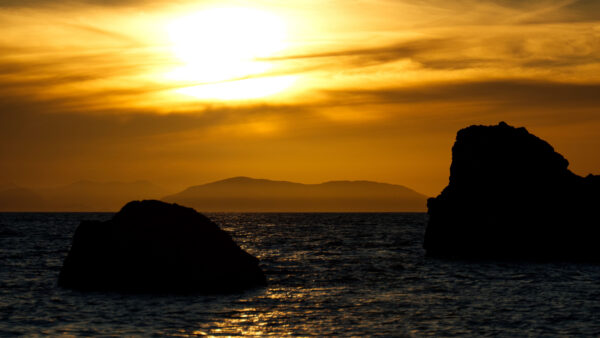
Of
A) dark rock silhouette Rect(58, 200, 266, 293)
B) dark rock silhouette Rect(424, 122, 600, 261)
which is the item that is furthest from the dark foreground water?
dark rock silhouette Rect(424, 122, 600, 261)

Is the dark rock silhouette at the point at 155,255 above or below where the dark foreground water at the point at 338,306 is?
above

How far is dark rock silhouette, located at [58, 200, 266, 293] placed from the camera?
35.3 m

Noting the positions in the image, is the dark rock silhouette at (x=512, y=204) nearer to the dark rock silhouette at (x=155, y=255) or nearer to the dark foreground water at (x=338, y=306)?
the dark foreground water at (x=338, y=306)

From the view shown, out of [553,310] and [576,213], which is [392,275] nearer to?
[553,310]

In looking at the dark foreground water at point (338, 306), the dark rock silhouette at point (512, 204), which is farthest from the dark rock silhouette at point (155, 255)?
the dark rock silhouette at point (512, 204)

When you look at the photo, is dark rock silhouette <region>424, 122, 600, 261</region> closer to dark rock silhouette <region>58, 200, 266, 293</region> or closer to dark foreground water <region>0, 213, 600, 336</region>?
dark foreground water <region>0, 213, 600, 336</region>

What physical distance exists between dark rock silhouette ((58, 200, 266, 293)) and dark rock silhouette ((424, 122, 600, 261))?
109 feet

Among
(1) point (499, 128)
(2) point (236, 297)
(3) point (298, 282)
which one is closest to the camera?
(2) point (236, 297)

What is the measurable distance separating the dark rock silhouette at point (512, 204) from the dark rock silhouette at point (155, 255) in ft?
109

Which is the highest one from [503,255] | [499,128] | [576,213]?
[499,128]

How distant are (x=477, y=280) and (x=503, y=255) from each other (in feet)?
66.9

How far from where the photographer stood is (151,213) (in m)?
37.2

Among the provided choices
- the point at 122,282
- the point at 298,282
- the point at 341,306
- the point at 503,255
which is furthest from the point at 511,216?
the point at 122,282

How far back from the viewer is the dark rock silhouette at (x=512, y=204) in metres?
62.5
